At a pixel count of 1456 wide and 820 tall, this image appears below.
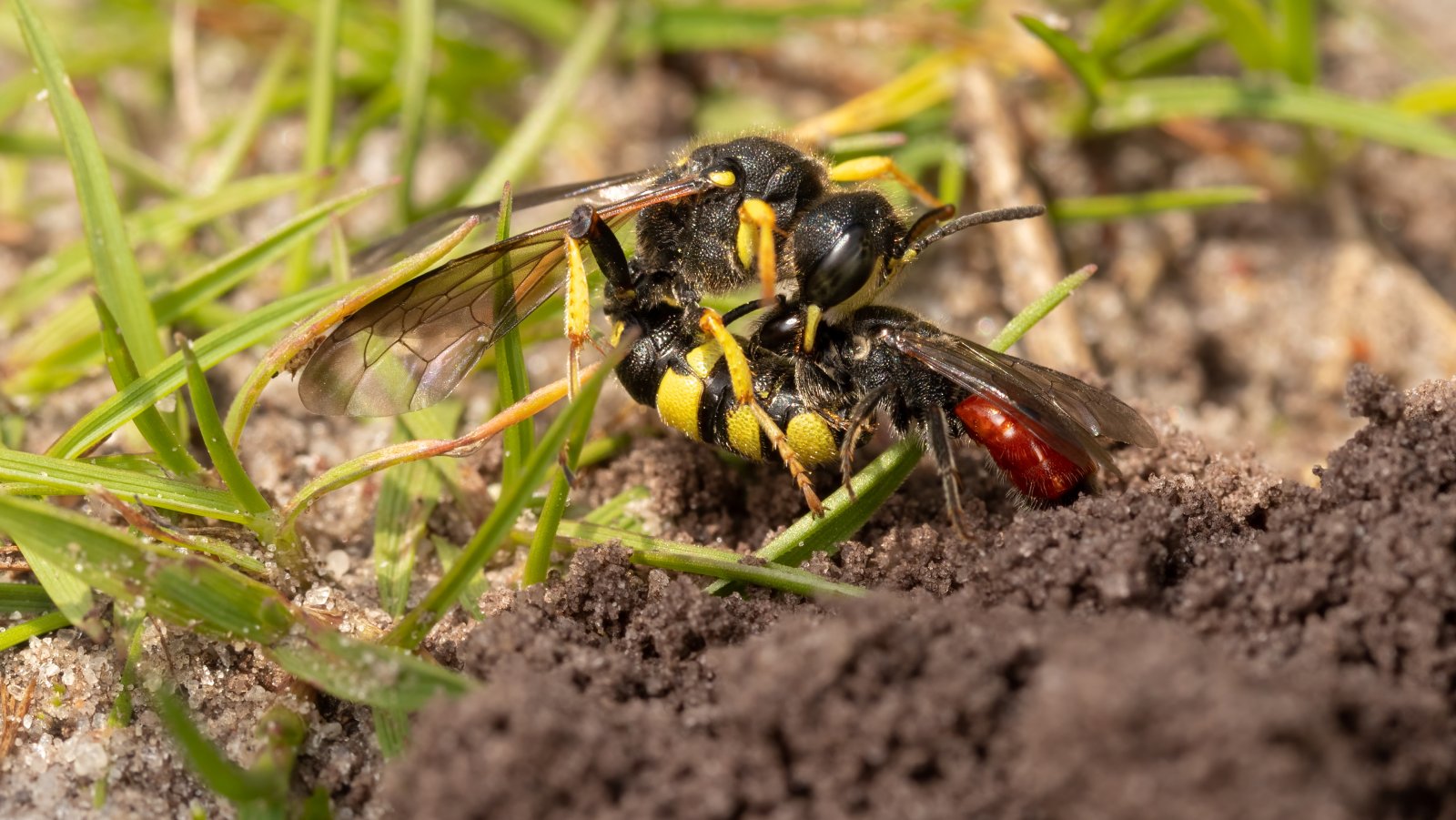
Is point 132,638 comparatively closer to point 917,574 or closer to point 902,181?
point 917,574

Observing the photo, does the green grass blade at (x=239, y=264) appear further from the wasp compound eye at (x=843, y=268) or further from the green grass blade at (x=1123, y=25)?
the green grass blade at (x=1123, y=25)

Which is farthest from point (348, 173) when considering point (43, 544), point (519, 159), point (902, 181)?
point (43, 544)

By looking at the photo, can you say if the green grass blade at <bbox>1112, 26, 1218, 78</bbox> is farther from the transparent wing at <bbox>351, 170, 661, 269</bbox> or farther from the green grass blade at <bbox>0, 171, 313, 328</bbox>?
the green grass blade at <bbox>0, 171, 313, 328</bbox>

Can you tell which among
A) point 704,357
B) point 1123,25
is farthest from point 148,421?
point 1123,25

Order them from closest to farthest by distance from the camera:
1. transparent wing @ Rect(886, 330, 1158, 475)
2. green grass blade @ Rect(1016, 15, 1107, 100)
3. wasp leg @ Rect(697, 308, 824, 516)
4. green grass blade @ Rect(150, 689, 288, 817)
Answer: green grass blade @ Rect(150, 689, 288, 817)
transparent wing @ Rect(886, 330, 1158, 475)
wasp leg @ Rect(697, 308, 824, 516)
green grass blade @ Rect(1016, 15, 1107, 100)

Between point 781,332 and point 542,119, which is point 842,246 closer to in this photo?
point 781,332

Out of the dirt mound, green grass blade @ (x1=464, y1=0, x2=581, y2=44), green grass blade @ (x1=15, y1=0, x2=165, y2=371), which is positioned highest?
green grass blade @ (x1=464, y1=0, x2=581, y2=44)

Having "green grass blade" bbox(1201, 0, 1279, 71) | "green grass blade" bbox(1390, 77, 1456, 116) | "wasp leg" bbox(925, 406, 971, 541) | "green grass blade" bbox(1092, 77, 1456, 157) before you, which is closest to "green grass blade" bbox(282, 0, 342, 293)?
"wasp leg" bbox(925, 406, 971, 541)

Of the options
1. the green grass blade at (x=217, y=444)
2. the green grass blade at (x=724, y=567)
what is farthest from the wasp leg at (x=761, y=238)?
the green grass blade at (x=217, y=444)
